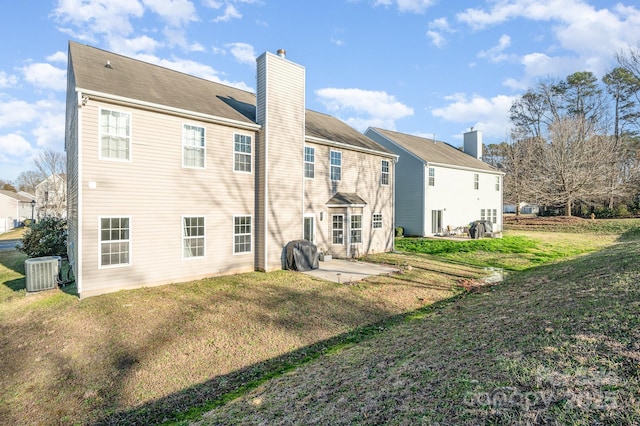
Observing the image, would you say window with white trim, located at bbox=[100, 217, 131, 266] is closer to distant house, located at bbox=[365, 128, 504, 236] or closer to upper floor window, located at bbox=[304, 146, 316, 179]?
upper floor window, located at bbox=[304, 146, 316, 179]

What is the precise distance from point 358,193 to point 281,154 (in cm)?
567

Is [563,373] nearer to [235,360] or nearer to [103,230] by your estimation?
[235,360]

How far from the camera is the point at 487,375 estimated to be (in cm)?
366

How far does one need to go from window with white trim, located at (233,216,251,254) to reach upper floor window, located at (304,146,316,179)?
12.5 feet

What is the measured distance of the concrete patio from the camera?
12.2 metres

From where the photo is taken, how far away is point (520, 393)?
3.13 meters

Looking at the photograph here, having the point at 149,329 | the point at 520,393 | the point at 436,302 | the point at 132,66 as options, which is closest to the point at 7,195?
the point at 132,66

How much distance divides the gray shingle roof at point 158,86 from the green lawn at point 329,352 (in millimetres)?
6119

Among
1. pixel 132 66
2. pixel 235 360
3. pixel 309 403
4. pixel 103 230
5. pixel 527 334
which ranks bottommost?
pixel 235 360

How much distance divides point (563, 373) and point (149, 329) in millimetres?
7615

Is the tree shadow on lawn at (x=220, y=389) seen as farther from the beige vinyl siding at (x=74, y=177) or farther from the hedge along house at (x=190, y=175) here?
the beige vinyl siding at (x=74, y=177)

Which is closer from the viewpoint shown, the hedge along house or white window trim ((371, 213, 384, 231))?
the hedge along house

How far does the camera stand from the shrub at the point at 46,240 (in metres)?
15.3

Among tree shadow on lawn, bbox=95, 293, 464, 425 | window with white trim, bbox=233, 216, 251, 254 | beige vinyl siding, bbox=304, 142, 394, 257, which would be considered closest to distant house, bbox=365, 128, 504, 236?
beige vinyl siding, bbox=304, 142, 394, 257
